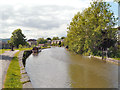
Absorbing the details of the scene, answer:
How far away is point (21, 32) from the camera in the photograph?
216 ft

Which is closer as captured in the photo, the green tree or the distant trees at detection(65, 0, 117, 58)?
the distant trees at detection(65, 0, 117, 58)

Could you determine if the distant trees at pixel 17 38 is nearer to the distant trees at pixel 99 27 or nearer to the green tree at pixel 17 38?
the green tree at pixel 17 38

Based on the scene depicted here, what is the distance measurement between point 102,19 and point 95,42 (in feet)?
17.5

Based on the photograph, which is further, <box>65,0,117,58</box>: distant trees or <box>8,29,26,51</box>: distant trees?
<box>8,29,26,51</box>: distant trees

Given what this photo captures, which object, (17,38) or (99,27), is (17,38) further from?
(99,27)

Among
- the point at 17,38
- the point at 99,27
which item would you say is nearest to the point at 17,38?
the point at 17,38

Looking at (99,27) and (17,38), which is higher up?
(99,27)

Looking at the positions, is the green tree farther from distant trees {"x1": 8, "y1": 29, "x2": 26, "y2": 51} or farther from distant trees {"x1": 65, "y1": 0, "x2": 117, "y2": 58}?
distant trees {"x1": 65, "y1": 0, "x2": 117, "y2": 58}

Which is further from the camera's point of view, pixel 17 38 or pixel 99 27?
pixel 17 38

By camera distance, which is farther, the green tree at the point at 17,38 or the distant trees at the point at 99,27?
the green tree at the point at 17,38

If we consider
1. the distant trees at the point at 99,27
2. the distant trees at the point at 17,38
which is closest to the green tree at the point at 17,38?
the distant trees at the point at 17,38

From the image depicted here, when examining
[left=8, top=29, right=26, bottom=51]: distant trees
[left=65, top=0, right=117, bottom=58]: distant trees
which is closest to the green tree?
[left=8, top=29, right=26, bottom=51]: distant trees

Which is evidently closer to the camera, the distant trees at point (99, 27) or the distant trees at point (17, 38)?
the distant trees at point (99, 27)

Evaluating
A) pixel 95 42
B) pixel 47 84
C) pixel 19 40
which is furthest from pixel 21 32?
pixel 47 84
